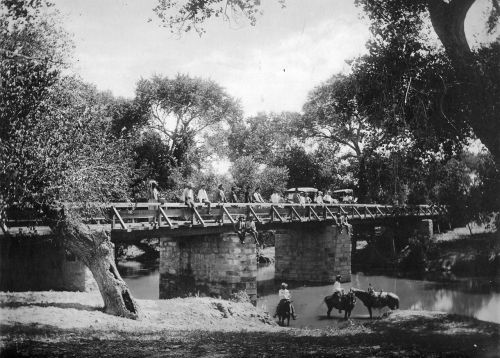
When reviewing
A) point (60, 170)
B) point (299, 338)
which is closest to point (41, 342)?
point (60, 170)

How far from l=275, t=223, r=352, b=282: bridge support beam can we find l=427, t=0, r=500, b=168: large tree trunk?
16442 millimetres

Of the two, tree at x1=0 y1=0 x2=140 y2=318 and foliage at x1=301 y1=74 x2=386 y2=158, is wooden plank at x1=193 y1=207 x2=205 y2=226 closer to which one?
tree at x1=0 y1=0 x2=140 y2=318

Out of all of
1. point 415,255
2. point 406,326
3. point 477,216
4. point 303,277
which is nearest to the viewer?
point 406,326

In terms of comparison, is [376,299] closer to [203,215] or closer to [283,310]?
[283,310]

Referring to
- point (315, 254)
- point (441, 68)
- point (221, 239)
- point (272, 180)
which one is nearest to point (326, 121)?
point (272, 180)

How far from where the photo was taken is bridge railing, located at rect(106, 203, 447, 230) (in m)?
16.2

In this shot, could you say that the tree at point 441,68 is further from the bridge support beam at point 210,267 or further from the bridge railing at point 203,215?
the bridge support beam at point 210,267

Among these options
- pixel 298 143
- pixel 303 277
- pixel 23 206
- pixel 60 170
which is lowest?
pixel 303 277

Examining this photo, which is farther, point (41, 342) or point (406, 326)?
point (406, 326)

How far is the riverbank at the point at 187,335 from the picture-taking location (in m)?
8.21

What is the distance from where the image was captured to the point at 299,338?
10461 millimetres

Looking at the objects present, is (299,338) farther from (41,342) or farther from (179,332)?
(41,342)

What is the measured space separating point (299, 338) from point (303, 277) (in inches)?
669

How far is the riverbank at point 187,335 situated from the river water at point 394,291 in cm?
508
